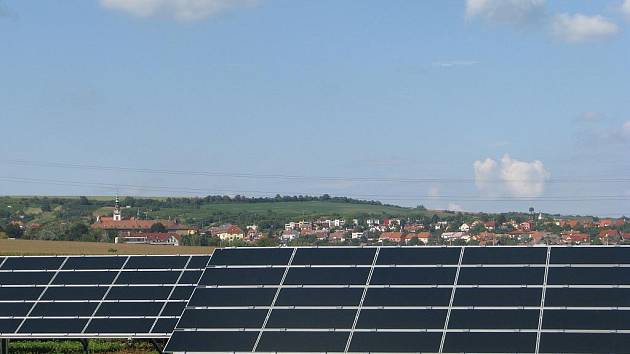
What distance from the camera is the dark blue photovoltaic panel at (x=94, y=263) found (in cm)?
3516

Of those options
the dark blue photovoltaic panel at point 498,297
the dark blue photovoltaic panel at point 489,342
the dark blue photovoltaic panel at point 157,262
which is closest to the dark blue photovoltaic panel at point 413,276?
the dark blue photovoltaic panel at point 498,297

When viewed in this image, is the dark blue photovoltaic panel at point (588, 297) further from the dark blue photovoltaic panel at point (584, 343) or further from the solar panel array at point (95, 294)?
the solar panel array at point (95, 294)

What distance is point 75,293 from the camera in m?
33.3

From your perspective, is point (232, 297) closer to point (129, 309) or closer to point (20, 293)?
point (129, 309)

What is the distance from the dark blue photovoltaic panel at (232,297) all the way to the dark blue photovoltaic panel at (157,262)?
21.3 feet

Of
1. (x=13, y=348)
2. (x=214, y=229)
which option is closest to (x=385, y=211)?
(x=214, y=229)

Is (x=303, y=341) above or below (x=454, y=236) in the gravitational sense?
above

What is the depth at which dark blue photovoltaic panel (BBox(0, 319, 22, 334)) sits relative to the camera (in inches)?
1230

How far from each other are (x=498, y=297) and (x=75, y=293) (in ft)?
46.9

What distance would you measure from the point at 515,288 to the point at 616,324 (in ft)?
9.60

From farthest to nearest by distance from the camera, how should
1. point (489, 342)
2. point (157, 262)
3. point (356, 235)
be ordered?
point (356, 235), point (157, 262), point (489, 342)

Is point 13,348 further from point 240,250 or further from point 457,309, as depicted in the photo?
point 457,309

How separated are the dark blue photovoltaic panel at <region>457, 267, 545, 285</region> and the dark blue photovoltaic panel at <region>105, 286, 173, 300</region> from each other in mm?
10212

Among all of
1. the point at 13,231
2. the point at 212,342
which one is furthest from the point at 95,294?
the point at 13,231
